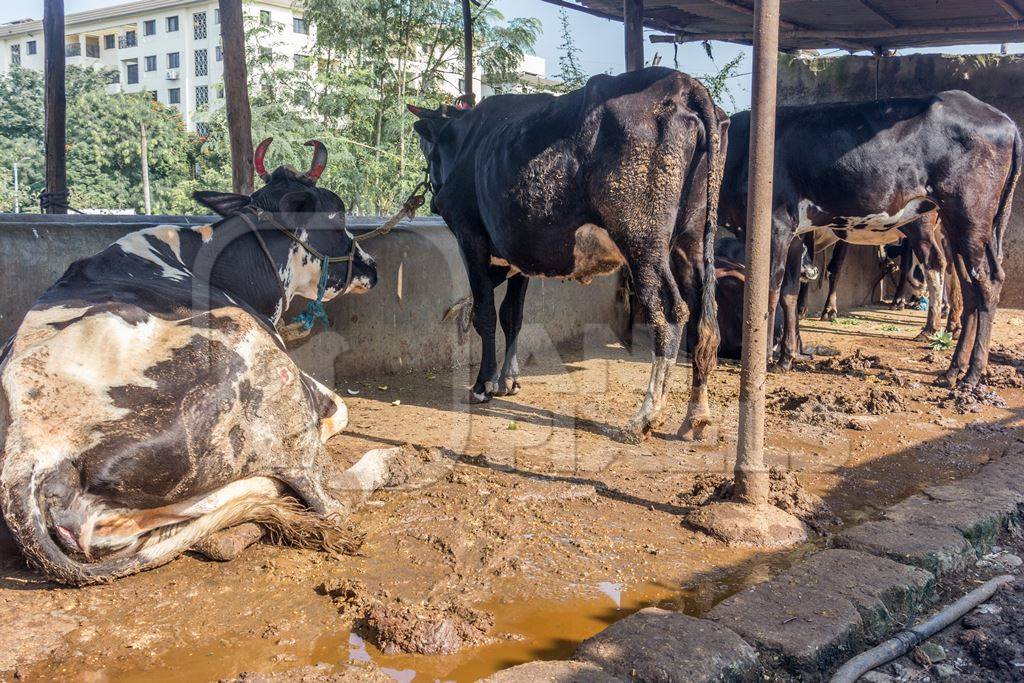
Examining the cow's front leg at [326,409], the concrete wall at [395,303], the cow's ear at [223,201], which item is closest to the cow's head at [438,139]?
the concrete wall at [395,303]

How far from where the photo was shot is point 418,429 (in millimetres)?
5574

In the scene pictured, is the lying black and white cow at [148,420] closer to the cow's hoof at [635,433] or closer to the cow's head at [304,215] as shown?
the cow's head at [304,215]

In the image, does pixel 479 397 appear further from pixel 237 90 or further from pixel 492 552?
pixel 237 90

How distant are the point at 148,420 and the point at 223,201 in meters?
1.76

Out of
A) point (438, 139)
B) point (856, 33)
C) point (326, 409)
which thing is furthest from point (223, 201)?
point (856, 33)

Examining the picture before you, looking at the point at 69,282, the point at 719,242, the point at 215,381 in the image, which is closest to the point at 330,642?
the point at 215,381

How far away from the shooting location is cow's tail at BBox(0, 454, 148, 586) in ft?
10.0

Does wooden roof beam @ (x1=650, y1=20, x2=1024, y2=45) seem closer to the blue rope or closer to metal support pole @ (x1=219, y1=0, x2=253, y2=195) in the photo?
metal support pole @ (x1=219, y1=0, x2=253, y2=195)

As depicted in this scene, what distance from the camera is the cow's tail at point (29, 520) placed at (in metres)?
3.06

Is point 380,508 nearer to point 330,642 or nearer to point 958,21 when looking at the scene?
point 330,642

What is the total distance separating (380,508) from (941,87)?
10011 mm

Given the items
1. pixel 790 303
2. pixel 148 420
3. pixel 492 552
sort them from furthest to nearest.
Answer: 1. pixel 790 303
2. pixel 492 552
3. pixel 148 420

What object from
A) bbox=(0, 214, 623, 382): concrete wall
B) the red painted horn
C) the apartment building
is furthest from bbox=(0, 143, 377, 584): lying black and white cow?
the apartment building

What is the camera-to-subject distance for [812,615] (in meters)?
3.01
